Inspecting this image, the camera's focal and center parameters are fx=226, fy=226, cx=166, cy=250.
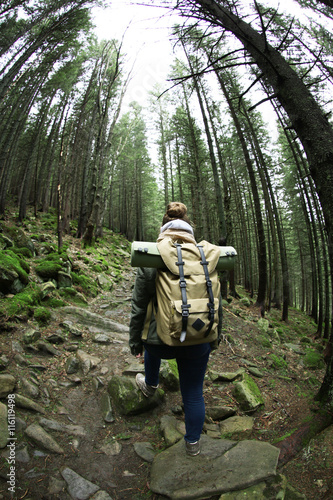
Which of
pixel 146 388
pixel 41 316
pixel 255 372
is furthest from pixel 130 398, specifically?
pixel 255 372

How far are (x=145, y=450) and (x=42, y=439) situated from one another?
100 cm

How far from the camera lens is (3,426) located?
2.03m

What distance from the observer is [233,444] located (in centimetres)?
221

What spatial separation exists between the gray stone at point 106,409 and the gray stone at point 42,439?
0.63 meters

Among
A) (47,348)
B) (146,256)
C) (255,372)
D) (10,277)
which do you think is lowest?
(255,372)

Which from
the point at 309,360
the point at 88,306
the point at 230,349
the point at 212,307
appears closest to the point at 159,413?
the point at 212,307

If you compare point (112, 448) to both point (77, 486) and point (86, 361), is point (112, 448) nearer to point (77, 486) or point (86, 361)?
point (77, 486)

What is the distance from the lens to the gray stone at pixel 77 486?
1.75 m

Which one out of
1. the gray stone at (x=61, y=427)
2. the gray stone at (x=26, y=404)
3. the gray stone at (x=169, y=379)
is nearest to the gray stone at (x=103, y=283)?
the gray stone at (x=169, y=379)

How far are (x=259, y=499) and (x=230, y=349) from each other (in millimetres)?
3344

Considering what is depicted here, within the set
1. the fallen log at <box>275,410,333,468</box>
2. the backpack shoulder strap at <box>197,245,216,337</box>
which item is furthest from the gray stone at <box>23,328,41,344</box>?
the fallen log at <box>275,410,333,468</box>

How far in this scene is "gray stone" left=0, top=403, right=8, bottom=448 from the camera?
192 cm

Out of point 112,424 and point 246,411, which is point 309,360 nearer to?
point 246,411

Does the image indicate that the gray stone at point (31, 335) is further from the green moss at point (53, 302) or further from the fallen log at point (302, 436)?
the fallen log at point (302, 436)
